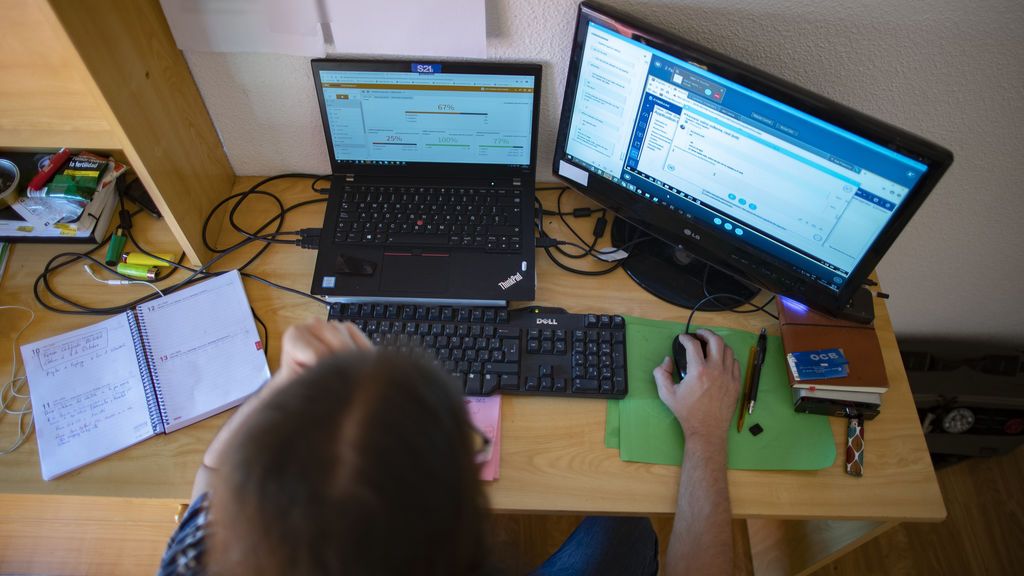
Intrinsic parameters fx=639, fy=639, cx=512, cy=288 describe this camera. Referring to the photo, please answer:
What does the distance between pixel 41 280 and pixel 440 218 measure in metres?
0.68

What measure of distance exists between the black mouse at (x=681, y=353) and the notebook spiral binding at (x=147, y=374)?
77 cm

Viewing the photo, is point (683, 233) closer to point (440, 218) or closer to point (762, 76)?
point (762, 76)

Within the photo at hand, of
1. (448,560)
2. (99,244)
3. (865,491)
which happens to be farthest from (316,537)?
(99,244)

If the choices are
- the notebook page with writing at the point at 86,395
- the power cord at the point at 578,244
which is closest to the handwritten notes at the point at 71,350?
the notebook page with writing at the point at 86,395

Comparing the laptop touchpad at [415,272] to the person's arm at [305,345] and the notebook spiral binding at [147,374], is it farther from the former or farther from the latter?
the notebook spiral binding at [147,374]

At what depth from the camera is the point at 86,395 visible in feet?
3.10

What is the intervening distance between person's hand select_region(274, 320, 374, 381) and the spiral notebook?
0.68 feet

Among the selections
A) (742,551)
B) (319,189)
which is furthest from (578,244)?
(742,551)

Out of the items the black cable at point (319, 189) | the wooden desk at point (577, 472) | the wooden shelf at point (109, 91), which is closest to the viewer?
the wooden shelf at point (109, 91)

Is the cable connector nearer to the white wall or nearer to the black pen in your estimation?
the white wall

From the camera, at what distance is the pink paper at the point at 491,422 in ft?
2.97

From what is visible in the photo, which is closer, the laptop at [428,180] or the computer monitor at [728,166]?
the computer monitor at [728,166]

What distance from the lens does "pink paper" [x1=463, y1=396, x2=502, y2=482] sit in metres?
0.90

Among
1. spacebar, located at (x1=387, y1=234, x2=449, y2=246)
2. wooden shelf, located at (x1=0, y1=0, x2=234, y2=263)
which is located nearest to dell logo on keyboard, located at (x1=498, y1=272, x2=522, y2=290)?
spacebar, located at (x1=387, y1=234, x2=449, y2=246)
